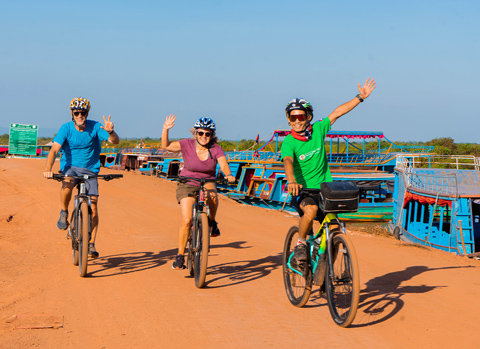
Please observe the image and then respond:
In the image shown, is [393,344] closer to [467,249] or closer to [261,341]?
[261,341]

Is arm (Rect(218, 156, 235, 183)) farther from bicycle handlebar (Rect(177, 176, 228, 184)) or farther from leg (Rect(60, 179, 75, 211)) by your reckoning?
leg (Rect(60, 179, 75, 211))

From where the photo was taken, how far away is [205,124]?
663 cm

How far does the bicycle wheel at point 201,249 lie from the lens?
6.11 meters

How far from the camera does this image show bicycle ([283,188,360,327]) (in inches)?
181

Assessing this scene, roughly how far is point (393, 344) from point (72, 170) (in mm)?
4857

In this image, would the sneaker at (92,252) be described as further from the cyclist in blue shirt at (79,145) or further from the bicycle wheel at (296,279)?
the bicycle wheel at (296,279)

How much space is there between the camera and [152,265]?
774 centimetres

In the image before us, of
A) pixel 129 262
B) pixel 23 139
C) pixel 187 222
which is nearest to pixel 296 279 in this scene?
pixel 187 222

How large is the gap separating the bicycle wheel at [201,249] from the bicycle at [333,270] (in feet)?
3.72

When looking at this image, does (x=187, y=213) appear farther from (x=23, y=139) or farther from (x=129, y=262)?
(x=23, y=139)

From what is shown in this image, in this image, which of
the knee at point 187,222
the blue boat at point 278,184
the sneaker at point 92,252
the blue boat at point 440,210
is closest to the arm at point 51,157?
the sneaker at point 92,252

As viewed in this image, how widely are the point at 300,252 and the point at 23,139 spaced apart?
52244 mm

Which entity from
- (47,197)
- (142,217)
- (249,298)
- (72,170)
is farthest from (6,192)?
(249,298)

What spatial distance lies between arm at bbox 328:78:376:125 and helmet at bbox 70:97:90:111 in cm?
343
